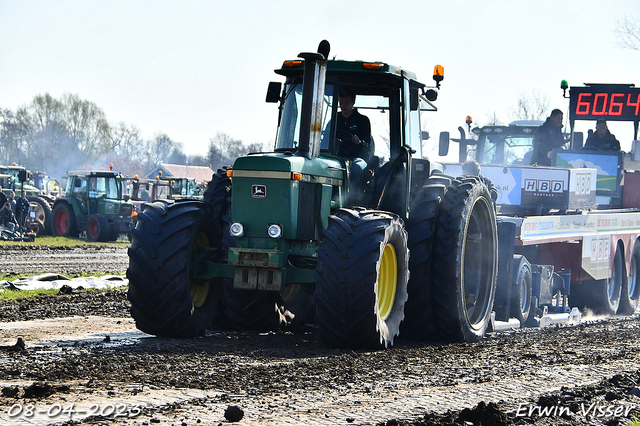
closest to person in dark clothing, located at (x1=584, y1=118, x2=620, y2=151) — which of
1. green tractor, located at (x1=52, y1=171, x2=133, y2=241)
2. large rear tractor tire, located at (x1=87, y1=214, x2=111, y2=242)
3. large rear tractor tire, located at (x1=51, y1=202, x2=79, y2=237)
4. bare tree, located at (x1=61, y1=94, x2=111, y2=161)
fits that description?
green tractor, located at (x1=52, y1=171, x2=133, y2=241)

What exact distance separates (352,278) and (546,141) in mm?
10083

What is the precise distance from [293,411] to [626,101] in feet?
42.5

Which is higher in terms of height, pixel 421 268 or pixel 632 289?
pixel 421 268

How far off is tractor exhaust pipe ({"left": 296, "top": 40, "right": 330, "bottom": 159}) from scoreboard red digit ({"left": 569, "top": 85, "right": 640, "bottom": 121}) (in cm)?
997

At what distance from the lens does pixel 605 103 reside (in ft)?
52.4

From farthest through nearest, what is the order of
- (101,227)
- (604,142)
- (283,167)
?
1. (101,227)
2. (604,142)
3. (283,167)

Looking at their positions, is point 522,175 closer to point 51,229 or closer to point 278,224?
point 278,224

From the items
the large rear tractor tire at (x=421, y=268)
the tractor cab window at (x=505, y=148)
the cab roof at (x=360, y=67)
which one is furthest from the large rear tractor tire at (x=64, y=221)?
the large rear tractor tire at (x=421, y=268)

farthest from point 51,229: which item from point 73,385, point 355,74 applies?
point 73,385

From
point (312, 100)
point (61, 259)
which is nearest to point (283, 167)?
point (312, 100)

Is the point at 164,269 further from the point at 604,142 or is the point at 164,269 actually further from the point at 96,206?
the point at 96,206

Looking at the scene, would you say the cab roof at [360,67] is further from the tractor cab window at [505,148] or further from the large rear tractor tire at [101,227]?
the large rear tractor tire at [101,227]

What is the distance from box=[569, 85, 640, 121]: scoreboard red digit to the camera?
616 inches

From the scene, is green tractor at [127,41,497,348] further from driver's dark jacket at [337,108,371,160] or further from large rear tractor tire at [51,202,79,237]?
large rear tractor tire at [51,202,79,237]
